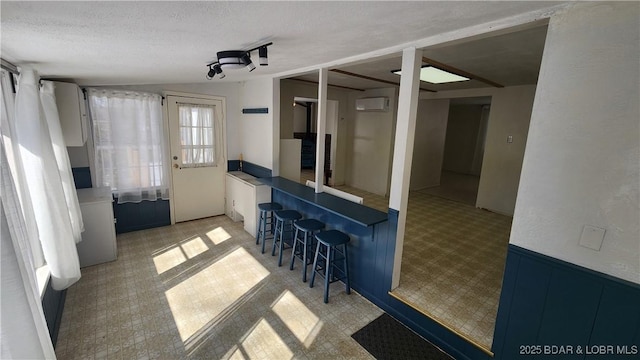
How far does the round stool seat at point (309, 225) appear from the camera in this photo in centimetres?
306

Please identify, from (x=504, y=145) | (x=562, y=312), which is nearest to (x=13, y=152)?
(x=562, y=312)

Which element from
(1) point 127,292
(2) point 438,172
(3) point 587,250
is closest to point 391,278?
(3) point 587,250

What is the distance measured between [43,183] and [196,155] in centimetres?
248

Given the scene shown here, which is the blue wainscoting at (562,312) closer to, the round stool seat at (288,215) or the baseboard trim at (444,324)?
the baseboard trim at (444,324)

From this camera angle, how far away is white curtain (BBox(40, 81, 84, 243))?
2.55m

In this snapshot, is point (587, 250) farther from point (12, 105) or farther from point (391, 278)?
point (12, 105)

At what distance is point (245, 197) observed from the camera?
166 inches

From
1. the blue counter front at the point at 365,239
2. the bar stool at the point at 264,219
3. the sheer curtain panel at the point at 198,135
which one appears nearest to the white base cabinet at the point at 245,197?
the bar stool at the point at 264,219

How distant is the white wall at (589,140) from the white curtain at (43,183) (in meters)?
3.32

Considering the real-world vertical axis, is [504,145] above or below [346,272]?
above

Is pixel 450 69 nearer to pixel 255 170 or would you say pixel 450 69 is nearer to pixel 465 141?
pixel 255 170

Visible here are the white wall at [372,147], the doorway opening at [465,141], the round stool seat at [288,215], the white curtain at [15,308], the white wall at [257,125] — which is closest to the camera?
the white curtain at [15,308]

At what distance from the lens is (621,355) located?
4.71 feet

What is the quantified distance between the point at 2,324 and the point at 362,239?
238 cm
